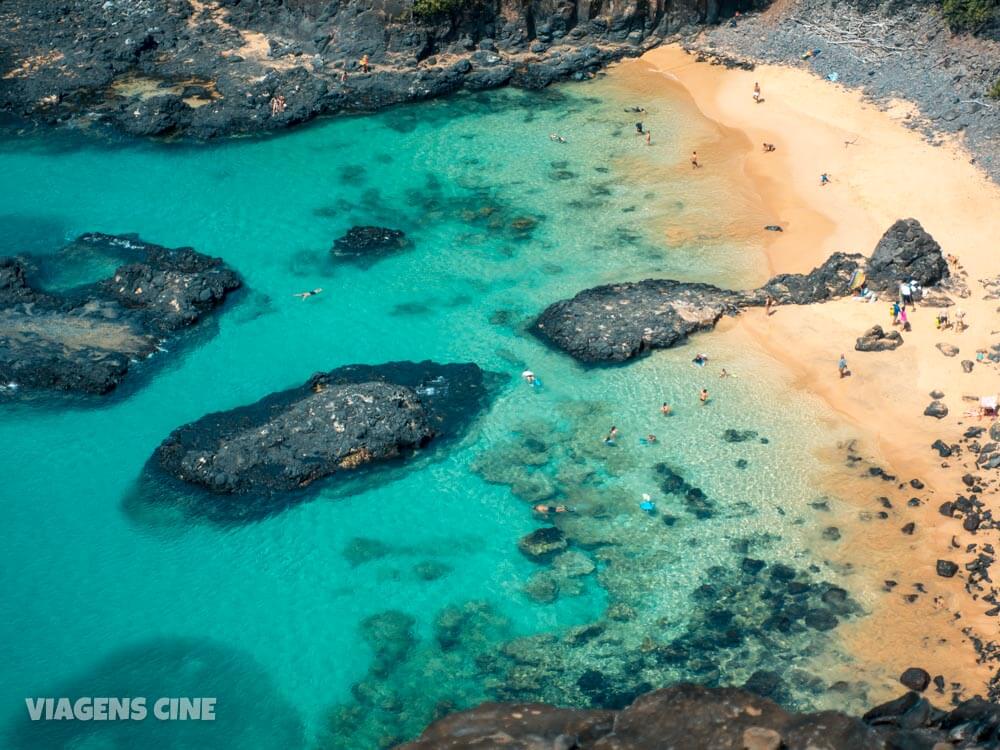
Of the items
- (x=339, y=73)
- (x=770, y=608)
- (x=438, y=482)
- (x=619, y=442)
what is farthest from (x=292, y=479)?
(x=339, y=73)

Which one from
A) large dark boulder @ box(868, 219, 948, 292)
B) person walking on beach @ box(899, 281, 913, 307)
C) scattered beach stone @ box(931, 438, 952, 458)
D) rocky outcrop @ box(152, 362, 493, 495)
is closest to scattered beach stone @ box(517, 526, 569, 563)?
rocky outcrop @ box(152, 362, 493, 495)

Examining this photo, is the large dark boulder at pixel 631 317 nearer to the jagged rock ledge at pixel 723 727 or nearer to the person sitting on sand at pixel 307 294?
the person sitting on sand at pixel 307 294

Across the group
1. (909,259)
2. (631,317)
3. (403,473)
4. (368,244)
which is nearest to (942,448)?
(909,259)

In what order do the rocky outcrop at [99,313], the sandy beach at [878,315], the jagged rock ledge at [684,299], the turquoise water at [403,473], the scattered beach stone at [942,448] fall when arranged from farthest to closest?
the jagged rock ledge at [684,299] < the rocky outcrop at [99,313] < the scattered beach stone at [942,448] < the sandy beach at [878,315] < the turquoise water at [403,473]

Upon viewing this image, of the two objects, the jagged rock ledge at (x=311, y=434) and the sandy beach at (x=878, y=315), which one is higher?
the sandy beach at (x=878, y=315)

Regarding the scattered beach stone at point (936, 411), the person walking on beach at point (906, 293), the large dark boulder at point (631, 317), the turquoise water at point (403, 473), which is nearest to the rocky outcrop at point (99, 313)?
the turquoise water at point (403, 473)

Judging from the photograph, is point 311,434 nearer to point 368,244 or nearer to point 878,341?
point 368,244

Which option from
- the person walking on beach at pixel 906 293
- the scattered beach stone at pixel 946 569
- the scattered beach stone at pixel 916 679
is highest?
the person walking on beach at pixel 906 293

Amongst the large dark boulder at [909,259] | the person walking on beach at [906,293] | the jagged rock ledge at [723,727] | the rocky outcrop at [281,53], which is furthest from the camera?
the rocky outcrop at [281,53]
